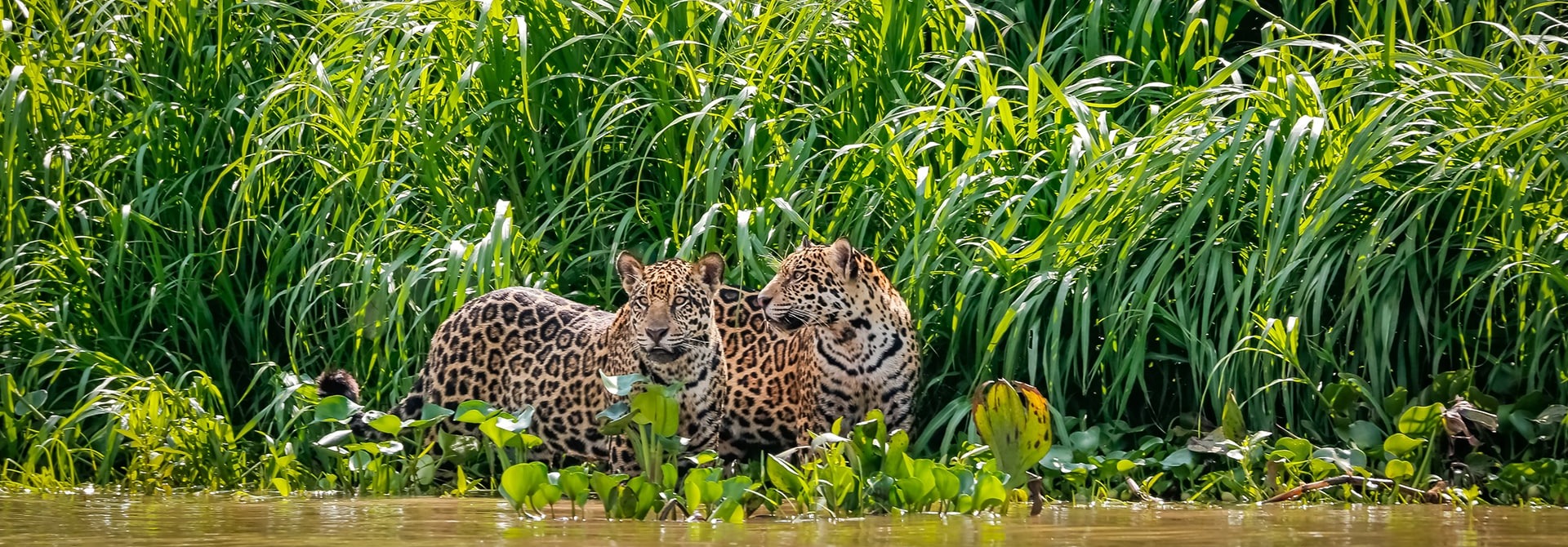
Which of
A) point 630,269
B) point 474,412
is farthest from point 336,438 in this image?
point 630,269

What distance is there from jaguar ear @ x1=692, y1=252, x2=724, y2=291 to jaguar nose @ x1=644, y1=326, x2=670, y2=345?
169 millimetres

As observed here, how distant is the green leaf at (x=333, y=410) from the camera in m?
4.73

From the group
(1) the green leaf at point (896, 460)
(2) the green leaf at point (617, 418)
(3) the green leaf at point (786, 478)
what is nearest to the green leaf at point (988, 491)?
(1) the green leaf at point (896, 460)

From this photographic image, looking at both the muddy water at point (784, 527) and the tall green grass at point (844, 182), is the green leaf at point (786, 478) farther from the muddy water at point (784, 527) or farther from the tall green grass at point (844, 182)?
the tall green grass at point (844, 182)

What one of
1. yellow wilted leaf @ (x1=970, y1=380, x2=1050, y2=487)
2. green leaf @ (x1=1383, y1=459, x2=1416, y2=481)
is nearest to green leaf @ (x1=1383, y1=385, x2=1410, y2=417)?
green leaf @ (x1=1383, y1=459, x2=1416, y2=481)

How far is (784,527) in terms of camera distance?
3656mm

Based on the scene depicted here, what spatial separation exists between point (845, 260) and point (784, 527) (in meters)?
1.24

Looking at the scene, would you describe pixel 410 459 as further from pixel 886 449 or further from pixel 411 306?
pixel 886 449

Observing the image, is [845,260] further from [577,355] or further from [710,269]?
[577,355]

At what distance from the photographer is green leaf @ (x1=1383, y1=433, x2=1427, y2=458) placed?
436 centimetres

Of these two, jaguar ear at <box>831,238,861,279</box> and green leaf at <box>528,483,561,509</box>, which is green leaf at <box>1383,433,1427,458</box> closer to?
jaguar ear at <box>831,238,861,279</box>

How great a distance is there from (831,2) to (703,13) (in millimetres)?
545

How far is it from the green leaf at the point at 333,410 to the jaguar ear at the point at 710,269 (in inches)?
40.1

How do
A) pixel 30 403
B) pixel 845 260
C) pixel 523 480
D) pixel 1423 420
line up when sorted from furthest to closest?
pixel 30 403
pixel 845 260
pixel 1423 420
pixel 523 480
